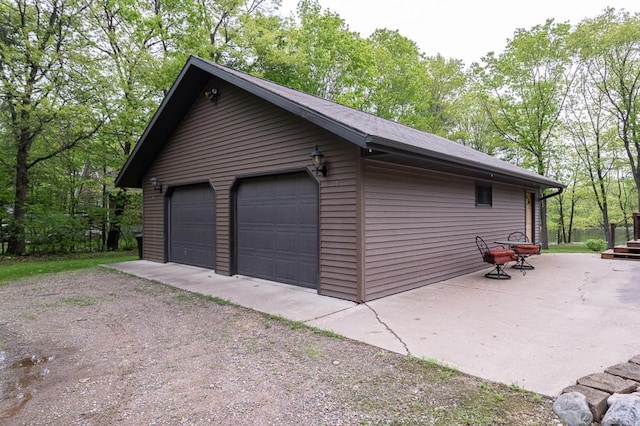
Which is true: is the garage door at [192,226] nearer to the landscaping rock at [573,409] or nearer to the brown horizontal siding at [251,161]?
the brown horizontal siding at [251,161]

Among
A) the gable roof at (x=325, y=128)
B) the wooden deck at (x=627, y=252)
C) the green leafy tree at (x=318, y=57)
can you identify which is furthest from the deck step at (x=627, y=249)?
the green leafy tree at (x=318, y=57)

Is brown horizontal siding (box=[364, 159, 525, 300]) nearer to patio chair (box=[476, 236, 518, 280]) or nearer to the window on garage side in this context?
the window on garage side

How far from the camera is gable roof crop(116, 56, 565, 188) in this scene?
4703mm

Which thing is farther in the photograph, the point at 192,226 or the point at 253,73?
the point at 253,73

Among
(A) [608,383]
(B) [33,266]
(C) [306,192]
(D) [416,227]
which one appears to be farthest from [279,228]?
(B) [33,266]

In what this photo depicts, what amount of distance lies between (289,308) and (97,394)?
256 centimetres

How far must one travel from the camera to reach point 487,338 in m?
3.57

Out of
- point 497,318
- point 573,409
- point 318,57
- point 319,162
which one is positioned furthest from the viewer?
point 318,57

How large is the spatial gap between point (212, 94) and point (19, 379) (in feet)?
20.4

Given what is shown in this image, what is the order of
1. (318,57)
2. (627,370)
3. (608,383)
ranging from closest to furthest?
1. (608,383)
2. (627,370)
3. (318,57)

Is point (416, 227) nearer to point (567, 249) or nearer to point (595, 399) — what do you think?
point (595, 399)

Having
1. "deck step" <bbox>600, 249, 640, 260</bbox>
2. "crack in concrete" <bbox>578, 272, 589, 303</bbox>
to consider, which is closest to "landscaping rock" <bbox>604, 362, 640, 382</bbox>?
"crack in concrete" <bbox>578, 272, 589, 303</bbox>

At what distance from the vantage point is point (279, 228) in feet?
21.5

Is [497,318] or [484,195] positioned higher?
[484,195]
